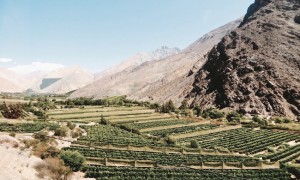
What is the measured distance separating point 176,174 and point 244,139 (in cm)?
4372

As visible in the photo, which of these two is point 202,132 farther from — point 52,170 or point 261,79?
point 261,79

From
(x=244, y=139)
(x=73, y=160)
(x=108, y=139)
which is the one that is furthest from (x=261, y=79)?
(x=73, y=160)

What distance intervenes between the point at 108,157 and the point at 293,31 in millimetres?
163961

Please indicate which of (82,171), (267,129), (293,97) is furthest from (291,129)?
(82,171)

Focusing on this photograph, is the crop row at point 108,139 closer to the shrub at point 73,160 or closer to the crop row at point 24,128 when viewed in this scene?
the crop row at point 24,128

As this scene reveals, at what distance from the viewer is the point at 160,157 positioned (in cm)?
6488

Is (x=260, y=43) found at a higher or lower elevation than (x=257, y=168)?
higher

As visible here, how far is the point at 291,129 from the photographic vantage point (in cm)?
11300

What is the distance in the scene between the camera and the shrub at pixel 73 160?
52969 mm

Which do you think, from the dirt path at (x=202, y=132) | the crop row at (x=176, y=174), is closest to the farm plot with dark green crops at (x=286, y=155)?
the crop row at (x=176, y=174)

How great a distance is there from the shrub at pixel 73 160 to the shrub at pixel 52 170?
388 centimetres

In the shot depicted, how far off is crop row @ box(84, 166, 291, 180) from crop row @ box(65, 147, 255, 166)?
4.74 m

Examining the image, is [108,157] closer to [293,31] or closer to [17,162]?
[17,162]

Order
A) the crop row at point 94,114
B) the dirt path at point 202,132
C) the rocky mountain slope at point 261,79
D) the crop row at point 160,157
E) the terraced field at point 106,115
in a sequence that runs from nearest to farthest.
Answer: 1. the crop row at point 160,157
2. the dirt path at point 202,132
3. the terraced field at point 106,115
4. the crop row at point 94,114
5. the rocky mountain slope at point 261,79
